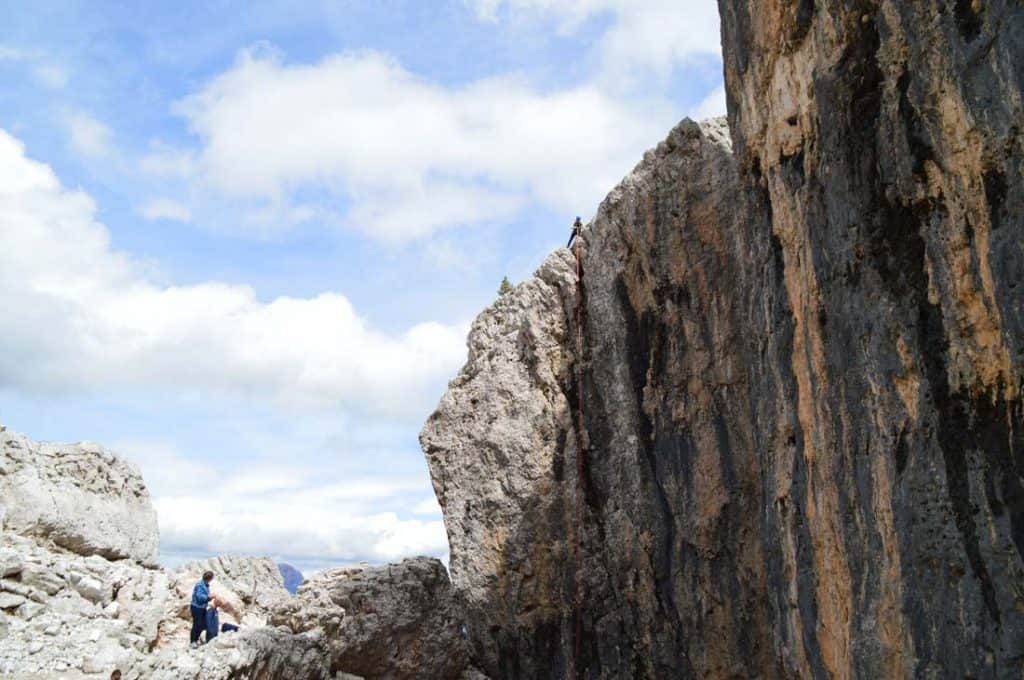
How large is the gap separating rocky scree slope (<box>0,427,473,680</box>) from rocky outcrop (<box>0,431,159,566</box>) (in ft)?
0.07

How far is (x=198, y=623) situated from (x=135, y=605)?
1.07 m

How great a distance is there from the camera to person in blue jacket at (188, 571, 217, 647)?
48.4 ft

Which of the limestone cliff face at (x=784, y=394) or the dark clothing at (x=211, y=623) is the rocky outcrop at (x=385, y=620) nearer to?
the limestone cliff face at (x=784, y=394)

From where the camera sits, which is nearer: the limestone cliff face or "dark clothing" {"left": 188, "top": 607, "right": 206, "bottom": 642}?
the limestone cliff face

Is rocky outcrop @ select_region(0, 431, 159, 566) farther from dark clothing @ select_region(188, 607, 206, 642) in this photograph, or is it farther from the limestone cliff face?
the limestone cliff face

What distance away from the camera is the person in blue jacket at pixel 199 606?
48.4 feet

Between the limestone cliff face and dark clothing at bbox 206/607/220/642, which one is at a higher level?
the limestone cliff face

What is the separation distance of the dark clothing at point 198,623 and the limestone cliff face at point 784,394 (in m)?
4.16

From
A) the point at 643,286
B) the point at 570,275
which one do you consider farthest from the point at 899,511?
the point at 570,275

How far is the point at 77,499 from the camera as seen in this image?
16.3 meters

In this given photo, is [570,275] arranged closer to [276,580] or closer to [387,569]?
[387,569]

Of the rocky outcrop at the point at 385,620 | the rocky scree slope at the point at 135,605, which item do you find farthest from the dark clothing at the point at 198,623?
the rocky outcrop at the point at 385,620

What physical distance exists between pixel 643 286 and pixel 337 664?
766 centimetres

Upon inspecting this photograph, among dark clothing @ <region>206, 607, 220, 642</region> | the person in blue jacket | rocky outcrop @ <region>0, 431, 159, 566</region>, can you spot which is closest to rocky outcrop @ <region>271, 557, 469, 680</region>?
dark clothing @ <region>206, 607, 220, 642</region>
